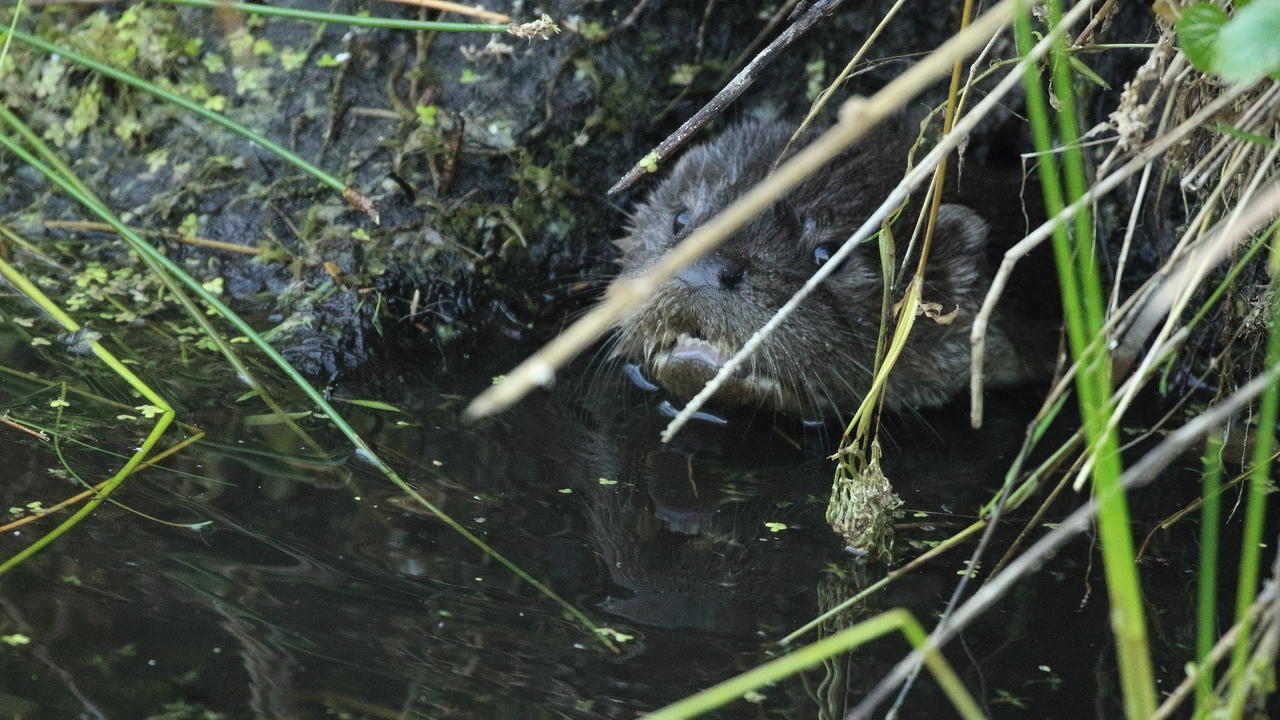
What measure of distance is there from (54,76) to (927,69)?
4070 millimetres

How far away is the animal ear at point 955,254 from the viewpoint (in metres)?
4.18

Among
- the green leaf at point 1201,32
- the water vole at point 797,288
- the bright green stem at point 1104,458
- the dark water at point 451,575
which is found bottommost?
the dark water at point 451,575

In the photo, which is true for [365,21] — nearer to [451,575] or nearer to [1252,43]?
[451,575]

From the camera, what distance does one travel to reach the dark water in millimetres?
2330

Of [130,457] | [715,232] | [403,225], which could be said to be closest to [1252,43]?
[715,232]

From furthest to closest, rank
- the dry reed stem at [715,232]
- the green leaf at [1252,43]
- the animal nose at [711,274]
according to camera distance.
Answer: the animal nose at [711,274]
the green leaf at [1252,43]
the dry reed stem at [715,232]

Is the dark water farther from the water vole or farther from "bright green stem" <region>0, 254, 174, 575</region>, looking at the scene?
the water vole

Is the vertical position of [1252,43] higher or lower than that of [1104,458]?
higher

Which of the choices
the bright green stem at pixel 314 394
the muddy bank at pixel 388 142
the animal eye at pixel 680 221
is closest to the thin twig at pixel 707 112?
the bright green stem at pixel 314 394

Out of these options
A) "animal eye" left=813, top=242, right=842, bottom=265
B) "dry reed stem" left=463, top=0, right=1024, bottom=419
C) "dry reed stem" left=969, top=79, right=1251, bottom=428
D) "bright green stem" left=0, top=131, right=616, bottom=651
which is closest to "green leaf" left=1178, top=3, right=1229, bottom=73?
"dry reed stem" left=969, top=79, right=1251, bottom=428

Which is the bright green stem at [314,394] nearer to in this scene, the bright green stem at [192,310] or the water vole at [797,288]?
the bright green stem at [192,310]

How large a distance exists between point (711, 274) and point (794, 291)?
328 mm

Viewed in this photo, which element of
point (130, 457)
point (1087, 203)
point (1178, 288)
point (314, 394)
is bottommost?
point (130, 457)

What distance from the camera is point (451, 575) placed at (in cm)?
277
